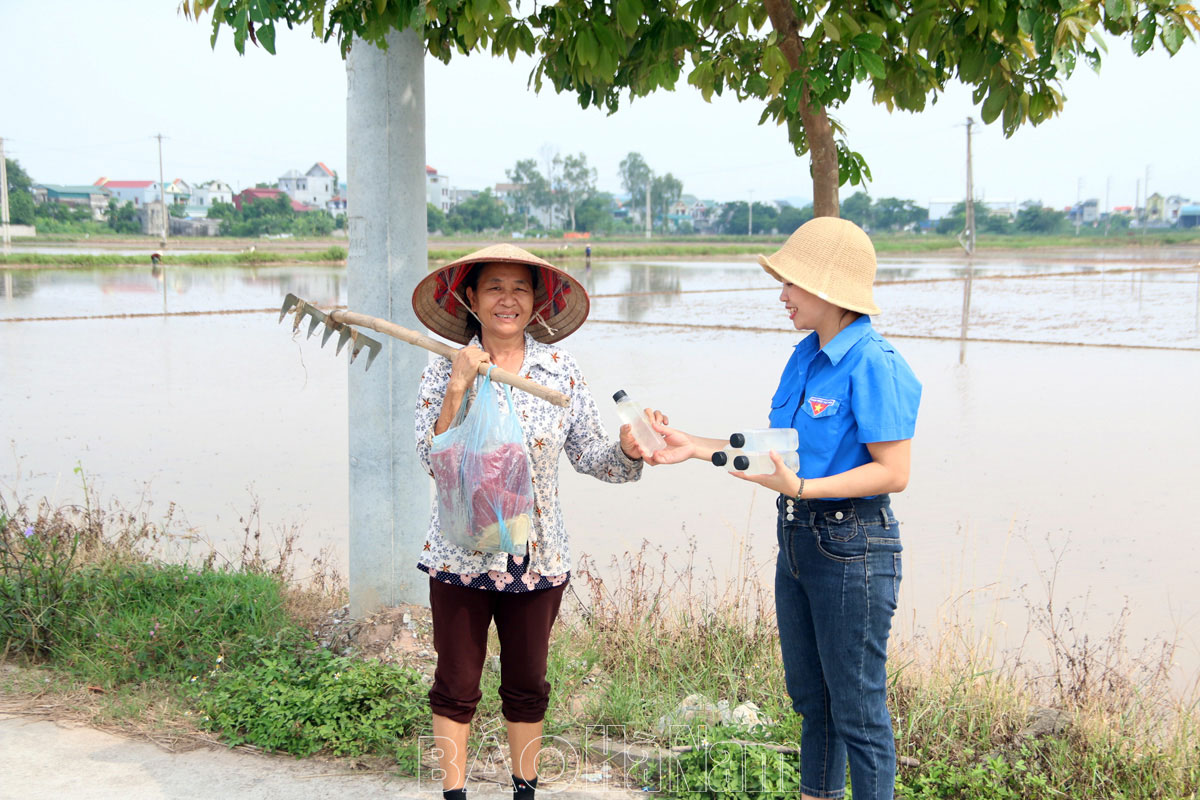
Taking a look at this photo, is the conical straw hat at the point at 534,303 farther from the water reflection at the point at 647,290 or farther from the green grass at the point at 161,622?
the water reflection at the point at 647,290

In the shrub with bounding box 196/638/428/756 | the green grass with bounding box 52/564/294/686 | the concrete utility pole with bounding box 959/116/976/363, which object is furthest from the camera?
the concrete utility pole with bounding box 959/116/976/363

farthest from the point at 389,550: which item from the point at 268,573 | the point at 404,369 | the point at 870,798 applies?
the point at 870,798

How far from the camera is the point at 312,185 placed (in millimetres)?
129875

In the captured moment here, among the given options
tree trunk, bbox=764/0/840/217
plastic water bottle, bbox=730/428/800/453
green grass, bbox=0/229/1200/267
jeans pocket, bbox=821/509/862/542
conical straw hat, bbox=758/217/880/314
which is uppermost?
green grass, bbox=0/229/1200/267

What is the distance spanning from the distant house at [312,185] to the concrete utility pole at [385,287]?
129 metres

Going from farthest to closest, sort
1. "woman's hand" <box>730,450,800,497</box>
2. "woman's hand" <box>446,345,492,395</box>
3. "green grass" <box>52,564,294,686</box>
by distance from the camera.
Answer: "green grass" <box>52,564,294,686</box>
"woman's hand" <box>446,345,492,395</box>
"woman's hand" <box>730,450,800,497</box>

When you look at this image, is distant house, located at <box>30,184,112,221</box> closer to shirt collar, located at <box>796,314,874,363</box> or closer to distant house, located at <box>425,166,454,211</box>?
distant house, located at <box>425,166,454,211</box>

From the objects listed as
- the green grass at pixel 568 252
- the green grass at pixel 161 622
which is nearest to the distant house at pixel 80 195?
the green grass at pixel 568 252

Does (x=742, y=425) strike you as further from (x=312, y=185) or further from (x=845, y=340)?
(x=312, y=185)

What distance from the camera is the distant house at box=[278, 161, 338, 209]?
5049 inches

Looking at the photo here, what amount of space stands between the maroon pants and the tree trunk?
4.87 feet

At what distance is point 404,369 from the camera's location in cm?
391

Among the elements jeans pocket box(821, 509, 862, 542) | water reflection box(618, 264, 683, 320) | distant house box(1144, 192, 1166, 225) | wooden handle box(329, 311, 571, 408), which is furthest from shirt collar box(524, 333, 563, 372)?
distant house box(1144, 192, 1166, 225)

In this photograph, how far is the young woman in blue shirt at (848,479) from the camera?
2256mm
